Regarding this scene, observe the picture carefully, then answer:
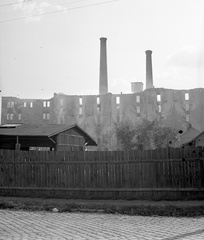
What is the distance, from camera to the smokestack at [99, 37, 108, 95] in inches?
2657

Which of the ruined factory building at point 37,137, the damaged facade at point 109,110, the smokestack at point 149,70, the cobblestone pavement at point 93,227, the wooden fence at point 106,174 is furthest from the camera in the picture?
the smokestack at point 149,70

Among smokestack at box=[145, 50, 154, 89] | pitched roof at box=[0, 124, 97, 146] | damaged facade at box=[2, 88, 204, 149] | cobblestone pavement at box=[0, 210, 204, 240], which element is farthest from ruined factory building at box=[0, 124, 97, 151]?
smokestack at box=[145, 50, 154, 89]

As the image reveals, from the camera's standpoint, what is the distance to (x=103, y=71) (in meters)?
67.4

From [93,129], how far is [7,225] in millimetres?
62978

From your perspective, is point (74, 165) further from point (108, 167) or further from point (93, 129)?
point (93, 129)

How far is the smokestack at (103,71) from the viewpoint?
67.5 metres

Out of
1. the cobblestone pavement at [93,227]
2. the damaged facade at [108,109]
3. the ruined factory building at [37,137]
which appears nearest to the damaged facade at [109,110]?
the damaged facade at [108,109]

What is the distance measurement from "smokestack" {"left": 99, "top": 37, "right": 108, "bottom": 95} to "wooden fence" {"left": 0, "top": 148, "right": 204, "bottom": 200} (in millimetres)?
55161

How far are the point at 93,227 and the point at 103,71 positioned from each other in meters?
61.6

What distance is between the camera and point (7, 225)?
740cm

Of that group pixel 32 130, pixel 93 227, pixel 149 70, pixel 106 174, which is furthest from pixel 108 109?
pixel 93 227

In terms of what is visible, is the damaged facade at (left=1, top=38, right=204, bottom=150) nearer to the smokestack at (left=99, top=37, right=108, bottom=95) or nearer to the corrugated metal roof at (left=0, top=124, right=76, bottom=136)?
the smokestack at (left=99, top=37, right=108, bottom=95)

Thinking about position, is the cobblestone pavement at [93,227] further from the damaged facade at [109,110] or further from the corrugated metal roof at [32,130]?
the damaged facade at [109,110]

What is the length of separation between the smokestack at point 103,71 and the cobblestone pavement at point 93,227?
59392mm
